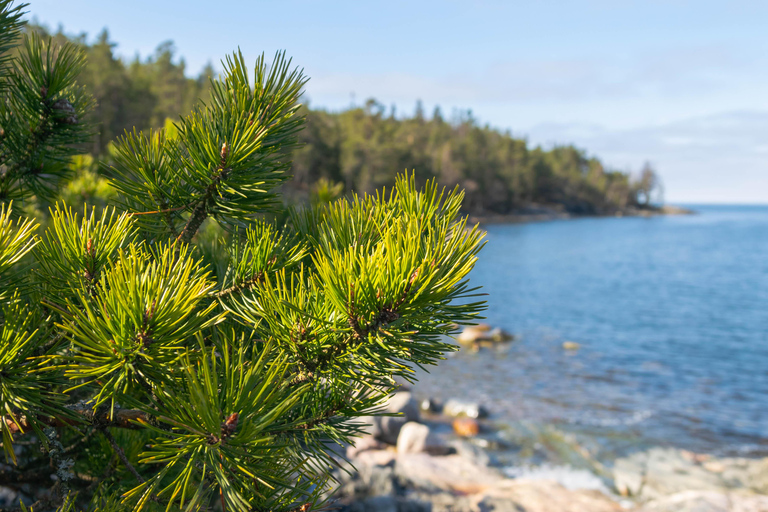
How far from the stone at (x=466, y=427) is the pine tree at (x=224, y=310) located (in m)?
10.4

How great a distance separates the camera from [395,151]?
7038 centimetres

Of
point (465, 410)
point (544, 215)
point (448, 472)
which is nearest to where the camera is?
point (448, 472)

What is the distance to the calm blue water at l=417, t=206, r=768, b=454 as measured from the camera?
12375 mm

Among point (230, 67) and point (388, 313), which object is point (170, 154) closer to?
point (230, 67)

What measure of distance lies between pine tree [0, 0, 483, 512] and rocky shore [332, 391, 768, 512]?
4915 mm

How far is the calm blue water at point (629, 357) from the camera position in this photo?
12375 mm

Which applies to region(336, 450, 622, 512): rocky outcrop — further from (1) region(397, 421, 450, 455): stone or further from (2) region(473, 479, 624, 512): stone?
(1) region(397, 421, 450, 455): stone

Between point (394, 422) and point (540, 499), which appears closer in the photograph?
point (540, 499)

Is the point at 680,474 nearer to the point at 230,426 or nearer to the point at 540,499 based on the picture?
the point at 540,499

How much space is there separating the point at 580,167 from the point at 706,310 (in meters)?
123

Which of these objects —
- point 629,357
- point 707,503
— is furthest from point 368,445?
point 629,357

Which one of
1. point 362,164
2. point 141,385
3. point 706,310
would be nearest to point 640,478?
point 141,385

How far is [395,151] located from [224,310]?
2776 inches

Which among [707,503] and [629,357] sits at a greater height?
[707,503]
